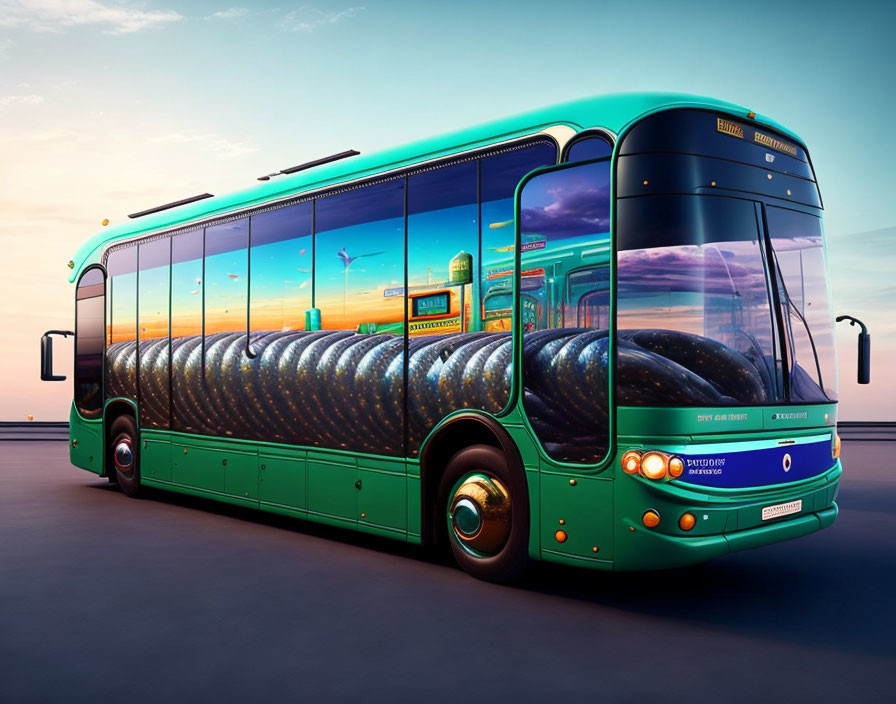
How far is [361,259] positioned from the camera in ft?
27.7

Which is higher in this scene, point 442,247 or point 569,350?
point 442,247

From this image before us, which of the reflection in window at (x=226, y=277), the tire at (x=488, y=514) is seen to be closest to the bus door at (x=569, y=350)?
the tire at (x=488, y=514)

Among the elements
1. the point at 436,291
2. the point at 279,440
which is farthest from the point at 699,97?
the point at 279,440

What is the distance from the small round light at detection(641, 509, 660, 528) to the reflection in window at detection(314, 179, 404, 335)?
112 inches

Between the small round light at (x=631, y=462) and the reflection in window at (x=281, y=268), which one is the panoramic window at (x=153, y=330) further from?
the small round light at (x=631, y=462)

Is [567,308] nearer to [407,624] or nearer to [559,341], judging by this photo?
[559,341]

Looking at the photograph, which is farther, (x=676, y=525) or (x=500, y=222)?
(x=500, y=222)

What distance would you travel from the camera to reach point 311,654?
17.9ft

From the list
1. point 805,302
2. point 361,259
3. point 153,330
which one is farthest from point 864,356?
point 153,330

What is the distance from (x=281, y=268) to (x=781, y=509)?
5.31m

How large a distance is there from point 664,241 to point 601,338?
763mm

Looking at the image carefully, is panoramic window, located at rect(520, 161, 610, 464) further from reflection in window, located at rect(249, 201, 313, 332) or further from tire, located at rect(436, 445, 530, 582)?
reflection in window, located at rect(249, 201, 313, 332)

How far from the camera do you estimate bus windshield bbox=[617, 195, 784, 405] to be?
607cm

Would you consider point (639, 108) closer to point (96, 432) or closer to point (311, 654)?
point (311, 654)
